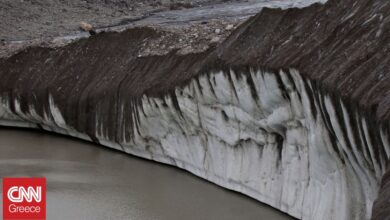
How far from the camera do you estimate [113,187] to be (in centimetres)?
1570

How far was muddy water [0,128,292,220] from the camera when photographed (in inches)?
537

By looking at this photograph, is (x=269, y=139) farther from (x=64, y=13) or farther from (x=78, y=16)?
(x=78, y=16)

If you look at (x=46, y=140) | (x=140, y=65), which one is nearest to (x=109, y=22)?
(x=46, y=140)

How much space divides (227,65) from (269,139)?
1.62 meters

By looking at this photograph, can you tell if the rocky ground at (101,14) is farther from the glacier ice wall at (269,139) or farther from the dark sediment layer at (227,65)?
the glacier ice wall at (269,139)

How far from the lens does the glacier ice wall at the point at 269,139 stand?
32.6 ft

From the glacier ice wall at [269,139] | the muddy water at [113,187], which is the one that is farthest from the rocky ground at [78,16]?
the glacier ice wall at [269,139]

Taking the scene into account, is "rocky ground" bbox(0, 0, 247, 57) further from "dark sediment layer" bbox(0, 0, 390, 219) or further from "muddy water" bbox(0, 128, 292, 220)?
"muddy water" bbox(0, 128, 292, 220)

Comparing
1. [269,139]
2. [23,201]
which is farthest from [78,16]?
[269,139]

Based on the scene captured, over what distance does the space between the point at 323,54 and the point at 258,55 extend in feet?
6.56

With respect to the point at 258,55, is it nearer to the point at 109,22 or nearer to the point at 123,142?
the point at 123,142

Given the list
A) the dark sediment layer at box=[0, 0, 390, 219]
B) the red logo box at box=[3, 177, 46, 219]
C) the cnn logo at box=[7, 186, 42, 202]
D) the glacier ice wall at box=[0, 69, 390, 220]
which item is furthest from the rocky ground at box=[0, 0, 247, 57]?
the cnn logo at box=[7, 186, 42, 202]

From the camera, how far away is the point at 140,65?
59.4 feet

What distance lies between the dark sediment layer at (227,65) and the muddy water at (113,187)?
0.82m
